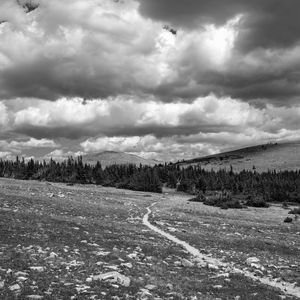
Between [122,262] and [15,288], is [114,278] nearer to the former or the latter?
[122,262]

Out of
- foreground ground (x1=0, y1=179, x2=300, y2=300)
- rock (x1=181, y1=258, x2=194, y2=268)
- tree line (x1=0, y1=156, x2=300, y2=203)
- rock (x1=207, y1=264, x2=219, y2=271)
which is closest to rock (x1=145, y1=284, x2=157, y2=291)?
foreground ground (x1=0, y1=179, x2=300, y2=300)

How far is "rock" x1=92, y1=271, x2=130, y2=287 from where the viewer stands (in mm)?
13969

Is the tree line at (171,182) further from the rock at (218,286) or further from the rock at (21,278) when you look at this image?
the rock at (21,278)

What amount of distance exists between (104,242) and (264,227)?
2393 cm

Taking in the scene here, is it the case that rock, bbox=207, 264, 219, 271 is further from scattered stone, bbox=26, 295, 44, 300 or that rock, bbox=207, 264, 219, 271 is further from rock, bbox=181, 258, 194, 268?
scattered stone, bbox=26, 295, 44, 300

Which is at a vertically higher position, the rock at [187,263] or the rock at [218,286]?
the rock at [187,263]

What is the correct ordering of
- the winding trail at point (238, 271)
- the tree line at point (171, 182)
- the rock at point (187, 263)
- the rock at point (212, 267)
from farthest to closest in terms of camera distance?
1. the tree line at point (171, 182)
2. the rock at point (187, 263)
3. the rock at point (212, 267)
4. the winding trail at point (238, 271)

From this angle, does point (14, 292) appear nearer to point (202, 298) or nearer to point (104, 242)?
point (202, 298)

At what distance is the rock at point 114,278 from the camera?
14.0 meters

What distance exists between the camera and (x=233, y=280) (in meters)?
16.5

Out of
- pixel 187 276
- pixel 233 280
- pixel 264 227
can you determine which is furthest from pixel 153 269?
pixel 264 227

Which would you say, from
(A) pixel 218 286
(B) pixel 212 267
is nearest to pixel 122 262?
(B) pixel 212 267

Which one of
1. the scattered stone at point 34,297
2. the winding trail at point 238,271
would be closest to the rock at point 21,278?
the scattered stone at point 34,297

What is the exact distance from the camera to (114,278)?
46.8 ft
